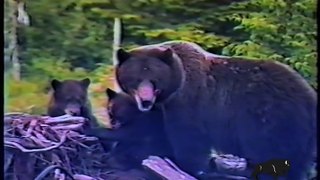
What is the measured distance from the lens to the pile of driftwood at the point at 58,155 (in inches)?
74.0

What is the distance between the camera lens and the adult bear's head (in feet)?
6.33

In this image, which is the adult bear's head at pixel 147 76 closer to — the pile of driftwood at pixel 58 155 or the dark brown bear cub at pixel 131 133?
the dark brown bear cub at pixel 131 133

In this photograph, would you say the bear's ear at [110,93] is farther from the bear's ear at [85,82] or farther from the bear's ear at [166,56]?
the bear's ear at [166,56]

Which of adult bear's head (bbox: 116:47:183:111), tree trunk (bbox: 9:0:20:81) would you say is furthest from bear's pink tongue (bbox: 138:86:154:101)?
tree trunk (bbox: 9:0:20:81)

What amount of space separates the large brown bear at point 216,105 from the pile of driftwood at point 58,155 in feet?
0.20

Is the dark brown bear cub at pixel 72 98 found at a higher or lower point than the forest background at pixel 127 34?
lower

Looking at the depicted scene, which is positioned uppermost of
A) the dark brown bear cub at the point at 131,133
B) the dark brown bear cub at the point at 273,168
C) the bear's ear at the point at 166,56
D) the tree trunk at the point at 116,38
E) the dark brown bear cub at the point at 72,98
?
the tree trunk at the point at 116,38

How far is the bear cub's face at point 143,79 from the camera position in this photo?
193 cm

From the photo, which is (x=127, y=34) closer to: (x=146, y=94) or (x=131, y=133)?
(x=146, y=94)

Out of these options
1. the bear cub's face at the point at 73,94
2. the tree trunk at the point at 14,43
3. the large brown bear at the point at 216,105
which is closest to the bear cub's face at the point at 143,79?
the large brown bear at the point at 216,105

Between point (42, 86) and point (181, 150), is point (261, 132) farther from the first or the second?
point (42, 86)

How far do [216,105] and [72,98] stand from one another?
0.44m

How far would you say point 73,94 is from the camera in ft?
6.30

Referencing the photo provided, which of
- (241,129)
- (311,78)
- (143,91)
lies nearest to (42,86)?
(143,91)
